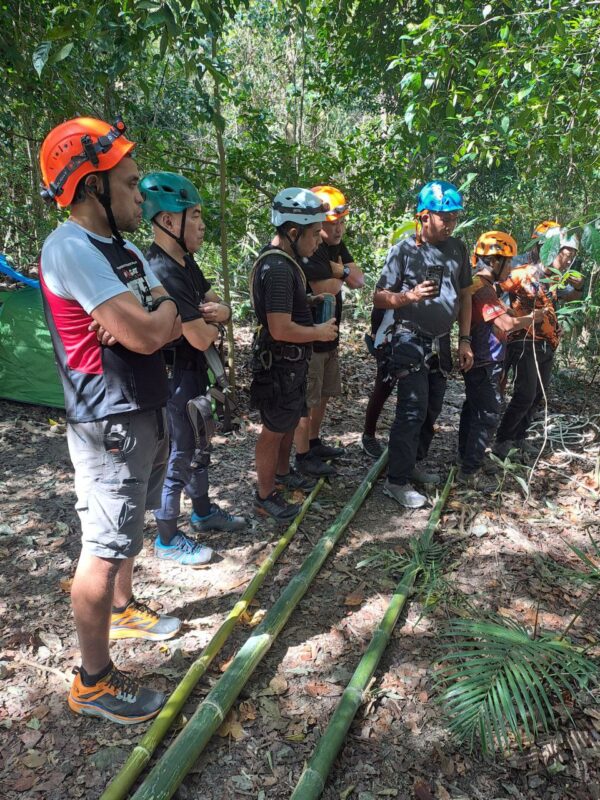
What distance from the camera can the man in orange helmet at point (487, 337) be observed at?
14.4 ft

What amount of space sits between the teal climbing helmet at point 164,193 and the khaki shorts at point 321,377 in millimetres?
1897

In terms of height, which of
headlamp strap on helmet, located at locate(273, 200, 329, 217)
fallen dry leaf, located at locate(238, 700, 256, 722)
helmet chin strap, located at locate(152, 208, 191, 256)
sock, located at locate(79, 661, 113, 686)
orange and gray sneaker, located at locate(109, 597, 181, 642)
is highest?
headlamp strap on helmet, located at locate(273, 200, 329, 217)

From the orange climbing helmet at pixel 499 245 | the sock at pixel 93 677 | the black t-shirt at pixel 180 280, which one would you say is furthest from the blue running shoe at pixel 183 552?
the orange climbing helmet at pixel 499 245

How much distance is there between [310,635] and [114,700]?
3.42ft

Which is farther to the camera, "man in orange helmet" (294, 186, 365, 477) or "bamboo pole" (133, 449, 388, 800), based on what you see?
"man in orange helmet" (294, 186, 365, 477)

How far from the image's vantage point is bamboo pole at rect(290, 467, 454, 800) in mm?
2055

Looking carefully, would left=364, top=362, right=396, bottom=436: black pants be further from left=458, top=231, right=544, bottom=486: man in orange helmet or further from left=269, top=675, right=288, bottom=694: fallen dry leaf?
left=269, top=675, right=288, bottom=694: fallen dry leaf

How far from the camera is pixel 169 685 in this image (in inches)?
102

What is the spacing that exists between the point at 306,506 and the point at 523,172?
4.50 metres

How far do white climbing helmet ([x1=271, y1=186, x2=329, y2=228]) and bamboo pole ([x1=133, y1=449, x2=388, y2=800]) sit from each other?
2067mm

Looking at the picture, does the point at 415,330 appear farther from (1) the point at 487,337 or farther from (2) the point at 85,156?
(2) the point at 85,156

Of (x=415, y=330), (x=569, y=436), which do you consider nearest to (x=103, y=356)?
(x=415, y=330)

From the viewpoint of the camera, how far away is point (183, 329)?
118 inches

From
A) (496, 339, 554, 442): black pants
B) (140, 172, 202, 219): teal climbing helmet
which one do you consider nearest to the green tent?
(140, 172, 202, 219): teal climbing helmet
